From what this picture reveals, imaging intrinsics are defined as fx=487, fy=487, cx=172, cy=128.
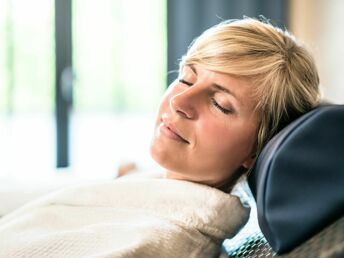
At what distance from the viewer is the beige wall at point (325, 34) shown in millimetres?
3092

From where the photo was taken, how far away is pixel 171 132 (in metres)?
1.11

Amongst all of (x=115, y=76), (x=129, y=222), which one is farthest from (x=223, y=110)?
(x=115, y=76)

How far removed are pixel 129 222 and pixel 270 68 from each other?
17.9 inches

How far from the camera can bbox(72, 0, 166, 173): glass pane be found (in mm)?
3379

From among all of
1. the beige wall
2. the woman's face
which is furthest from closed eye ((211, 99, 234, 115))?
the beige wall

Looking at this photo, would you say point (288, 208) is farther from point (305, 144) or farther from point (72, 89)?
point (72, 89)

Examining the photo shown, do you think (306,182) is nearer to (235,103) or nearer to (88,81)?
(235,103)

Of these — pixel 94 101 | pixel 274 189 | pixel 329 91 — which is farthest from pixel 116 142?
pixel 274 189

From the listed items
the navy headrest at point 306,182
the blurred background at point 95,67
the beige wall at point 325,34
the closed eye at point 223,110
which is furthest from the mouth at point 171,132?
the blurred background at point 95,67

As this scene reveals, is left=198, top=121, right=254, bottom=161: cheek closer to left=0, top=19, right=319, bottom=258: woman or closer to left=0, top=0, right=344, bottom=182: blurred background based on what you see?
left=0, top=19, right=319, bottom=258: woman

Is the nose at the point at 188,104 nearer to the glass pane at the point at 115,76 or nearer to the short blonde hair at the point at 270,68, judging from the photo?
the short blonde hair at the point at 270,68

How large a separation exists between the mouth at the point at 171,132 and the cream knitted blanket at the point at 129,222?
0.39 ft

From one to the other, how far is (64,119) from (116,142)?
0.40 meters

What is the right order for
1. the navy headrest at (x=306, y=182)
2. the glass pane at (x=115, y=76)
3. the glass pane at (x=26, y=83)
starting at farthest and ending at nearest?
the glass pane at (x=115, y=76)
the glass pane at (x=26, y=83)
the navy headrest at (x=306, y=182)
